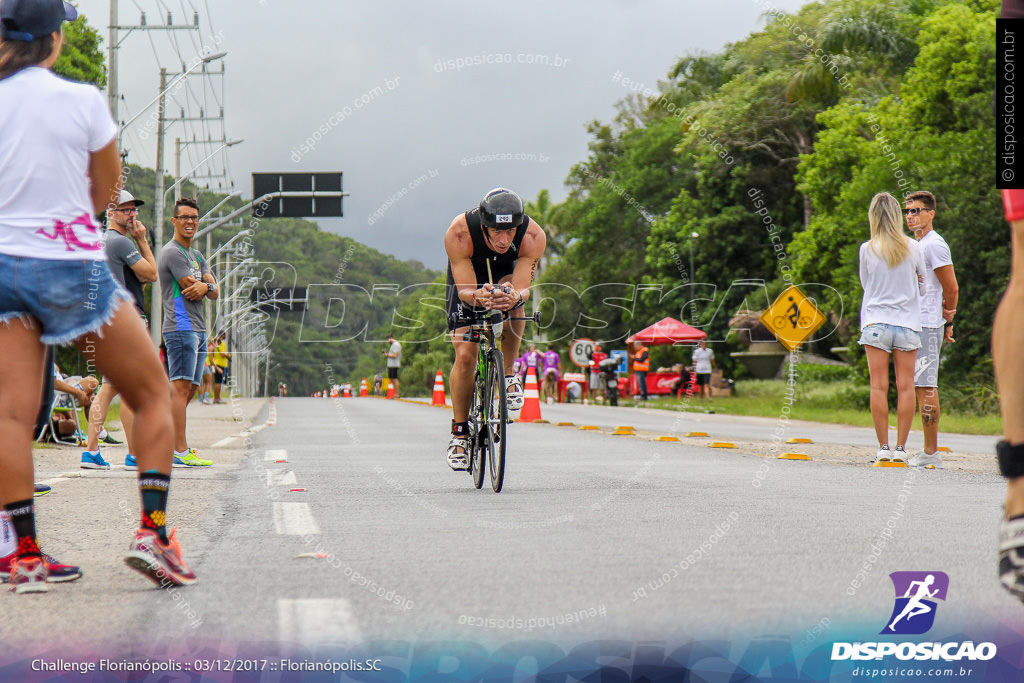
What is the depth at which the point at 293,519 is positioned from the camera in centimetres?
563

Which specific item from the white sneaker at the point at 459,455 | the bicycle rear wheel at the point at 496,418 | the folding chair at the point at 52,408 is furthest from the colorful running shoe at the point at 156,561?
the white sneaker at the point at 459,455

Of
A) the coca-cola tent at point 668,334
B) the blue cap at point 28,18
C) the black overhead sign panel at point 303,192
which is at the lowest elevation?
the coca-cola tent at point 668,334

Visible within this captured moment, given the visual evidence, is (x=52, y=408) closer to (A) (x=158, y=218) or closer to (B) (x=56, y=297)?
(B) (x=56, y=297)

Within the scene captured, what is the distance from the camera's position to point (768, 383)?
37094 millimetres


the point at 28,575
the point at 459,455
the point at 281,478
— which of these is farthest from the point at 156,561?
the point at 281,478

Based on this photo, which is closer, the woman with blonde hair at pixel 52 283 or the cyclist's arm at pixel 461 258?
the woman with blonde hair at pixel 52 283

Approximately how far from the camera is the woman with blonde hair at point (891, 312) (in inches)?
352

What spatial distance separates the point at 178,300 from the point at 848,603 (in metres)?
6.23

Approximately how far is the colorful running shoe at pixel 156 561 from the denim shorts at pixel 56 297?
71 centimetres

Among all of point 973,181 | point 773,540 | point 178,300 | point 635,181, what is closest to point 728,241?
point 635,181

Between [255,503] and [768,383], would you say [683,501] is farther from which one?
[768,383]

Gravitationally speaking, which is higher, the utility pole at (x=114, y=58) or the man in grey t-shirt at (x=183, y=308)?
the utility pole at (x=114, y=58)

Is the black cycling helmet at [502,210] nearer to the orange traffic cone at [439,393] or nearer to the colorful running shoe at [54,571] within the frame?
the colorful running shoe at [54,571]

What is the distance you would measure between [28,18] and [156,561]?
6.15ft
